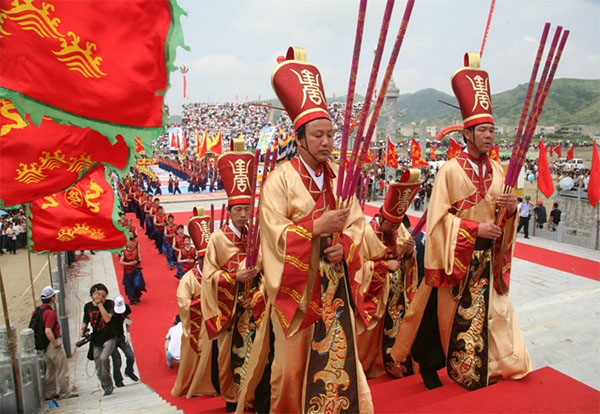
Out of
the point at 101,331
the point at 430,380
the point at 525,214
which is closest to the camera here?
the point at 430,380

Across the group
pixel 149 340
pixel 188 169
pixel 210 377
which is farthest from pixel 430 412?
pixel 188 169

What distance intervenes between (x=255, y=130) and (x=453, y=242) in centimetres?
6205

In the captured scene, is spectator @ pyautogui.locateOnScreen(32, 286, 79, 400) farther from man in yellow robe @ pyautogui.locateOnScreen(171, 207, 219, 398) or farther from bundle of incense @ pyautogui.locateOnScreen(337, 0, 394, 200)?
bundle of incense @ pyautogui.locateOnScreen(337, 0, 394, 200)

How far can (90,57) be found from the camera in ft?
8.81

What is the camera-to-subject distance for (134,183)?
23734 mm

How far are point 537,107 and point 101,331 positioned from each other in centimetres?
517

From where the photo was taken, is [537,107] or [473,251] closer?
[537,107]

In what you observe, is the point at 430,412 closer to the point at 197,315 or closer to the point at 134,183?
the point at 197,315

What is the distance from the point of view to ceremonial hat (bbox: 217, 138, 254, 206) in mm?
4121

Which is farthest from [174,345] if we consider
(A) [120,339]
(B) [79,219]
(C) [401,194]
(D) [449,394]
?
(D) [449,394]

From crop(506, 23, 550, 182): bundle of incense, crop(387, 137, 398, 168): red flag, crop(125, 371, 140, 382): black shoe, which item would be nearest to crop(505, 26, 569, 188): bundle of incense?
crop(506, 23, 550, 182): bundle of incense

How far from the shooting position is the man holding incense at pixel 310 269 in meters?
2.74

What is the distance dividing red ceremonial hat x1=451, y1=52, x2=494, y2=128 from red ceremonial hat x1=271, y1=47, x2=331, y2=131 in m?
1.30

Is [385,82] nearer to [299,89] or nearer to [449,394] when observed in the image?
[299,89]
